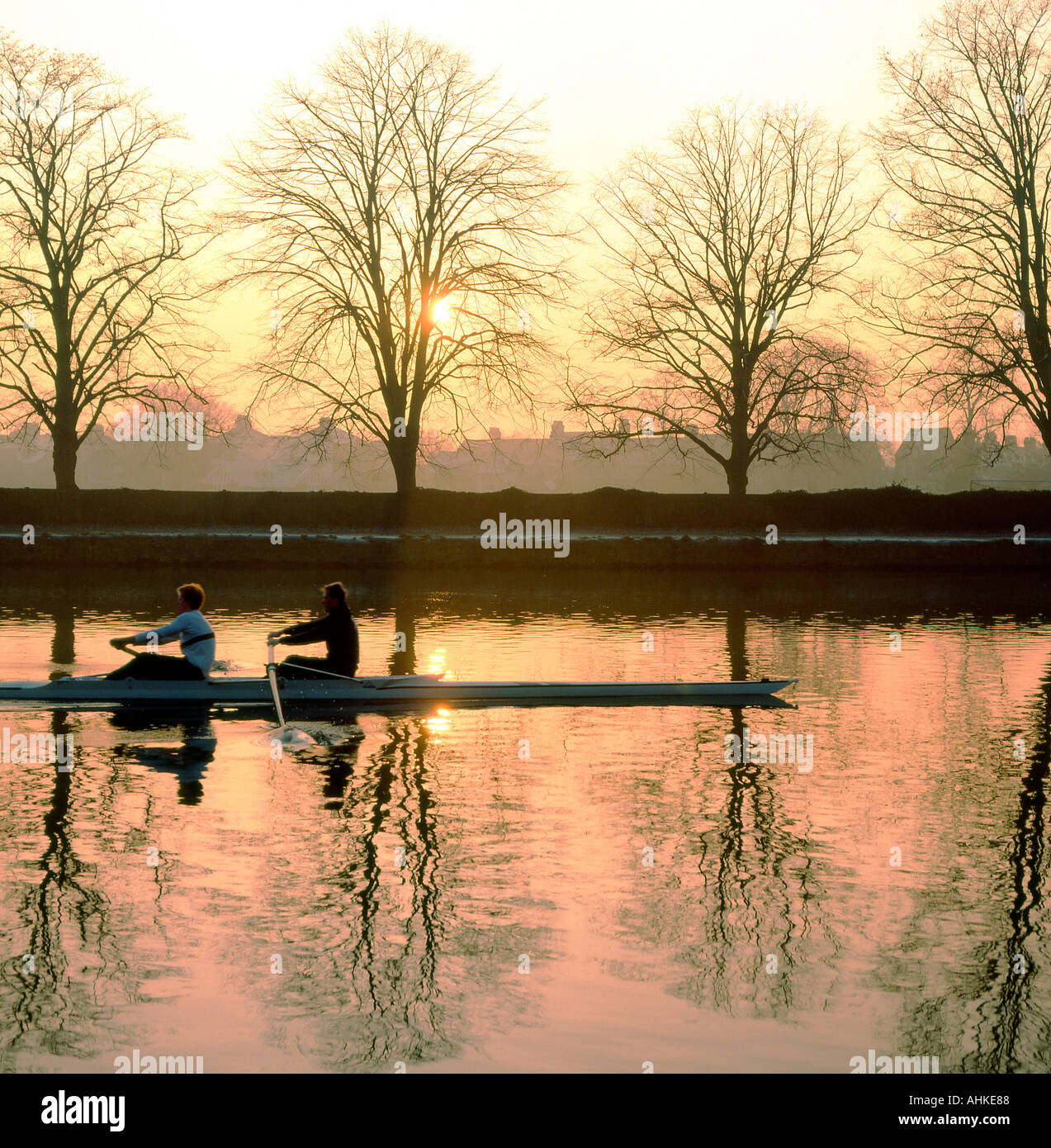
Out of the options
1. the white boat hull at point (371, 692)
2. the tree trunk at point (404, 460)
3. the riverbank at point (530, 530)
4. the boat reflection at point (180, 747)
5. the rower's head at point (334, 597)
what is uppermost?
the tree trunk at point (404, 460)

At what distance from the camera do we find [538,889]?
9164mm

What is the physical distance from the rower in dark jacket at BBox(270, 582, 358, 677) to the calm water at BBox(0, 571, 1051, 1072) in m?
0.72

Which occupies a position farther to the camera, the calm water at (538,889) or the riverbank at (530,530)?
the riverbank at (530,530)

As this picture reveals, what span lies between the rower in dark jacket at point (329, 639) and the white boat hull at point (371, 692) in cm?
18

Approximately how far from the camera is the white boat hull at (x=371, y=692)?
52.6 feet

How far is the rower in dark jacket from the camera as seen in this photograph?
1598cm

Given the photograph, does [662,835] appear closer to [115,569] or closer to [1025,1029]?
[1025,1029]

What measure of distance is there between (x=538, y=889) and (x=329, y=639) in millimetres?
7611

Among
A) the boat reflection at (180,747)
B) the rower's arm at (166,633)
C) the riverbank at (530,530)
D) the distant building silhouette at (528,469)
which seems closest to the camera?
the boat reflection at (180,747)

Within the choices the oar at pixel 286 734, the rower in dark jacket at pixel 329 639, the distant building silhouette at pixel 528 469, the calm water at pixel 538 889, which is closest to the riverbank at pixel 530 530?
the calm water at pixel 538 889

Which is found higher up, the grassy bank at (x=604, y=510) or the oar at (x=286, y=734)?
the grassy bank at (x=604, y=510)

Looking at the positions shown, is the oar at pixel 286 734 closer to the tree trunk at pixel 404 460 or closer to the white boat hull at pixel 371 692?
the white boat hull at pixel 371 692
